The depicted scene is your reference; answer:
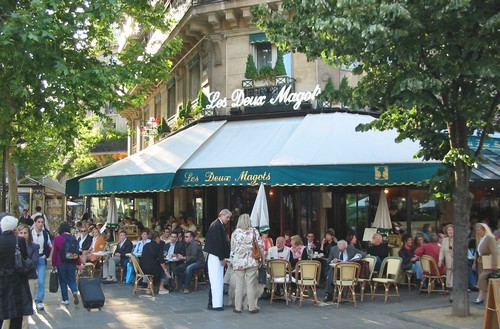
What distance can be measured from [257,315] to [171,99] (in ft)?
47.6

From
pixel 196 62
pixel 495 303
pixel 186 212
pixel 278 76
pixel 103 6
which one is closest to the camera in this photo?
pixel 495 303

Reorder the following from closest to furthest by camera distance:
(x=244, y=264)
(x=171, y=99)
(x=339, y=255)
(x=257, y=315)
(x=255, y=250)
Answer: (x=257, y=315)
(x=244, y=264)
(x=255, y=250)
(x=339, y=255)
(x=171, y=99)

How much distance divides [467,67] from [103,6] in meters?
7.75

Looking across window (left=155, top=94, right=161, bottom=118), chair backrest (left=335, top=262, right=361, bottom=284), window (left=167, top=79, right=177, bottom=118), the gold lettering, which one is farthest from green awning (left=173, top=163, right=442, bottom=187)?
window (left=155, top=94, right=161, bottom=118)

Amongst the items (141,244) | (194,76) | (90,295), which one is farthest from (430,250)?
(194,76)

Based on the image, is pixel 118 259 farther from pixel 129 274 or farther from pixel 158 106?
pixel 158 106

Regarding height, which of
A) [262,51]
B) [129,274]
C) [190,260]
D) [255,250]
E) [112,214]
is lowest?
[129,274]

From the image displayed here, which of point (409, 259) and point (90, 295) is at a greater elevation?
point (409, 259)

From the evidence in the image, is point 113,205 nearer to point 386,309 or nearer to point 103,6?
point 103,6

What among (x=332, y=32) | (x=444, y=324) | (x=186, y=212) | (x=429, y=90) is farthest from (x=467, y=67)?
(x=186, y=212)

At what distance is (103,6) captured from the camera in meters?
12.6

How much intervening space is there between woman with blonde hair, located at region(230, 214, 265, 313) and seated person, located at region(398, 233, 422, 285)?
4.09 metres

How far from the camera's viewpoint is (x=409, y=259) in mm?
12992

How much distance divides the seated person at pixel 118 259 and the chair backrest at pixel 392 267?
6260 millimetres
